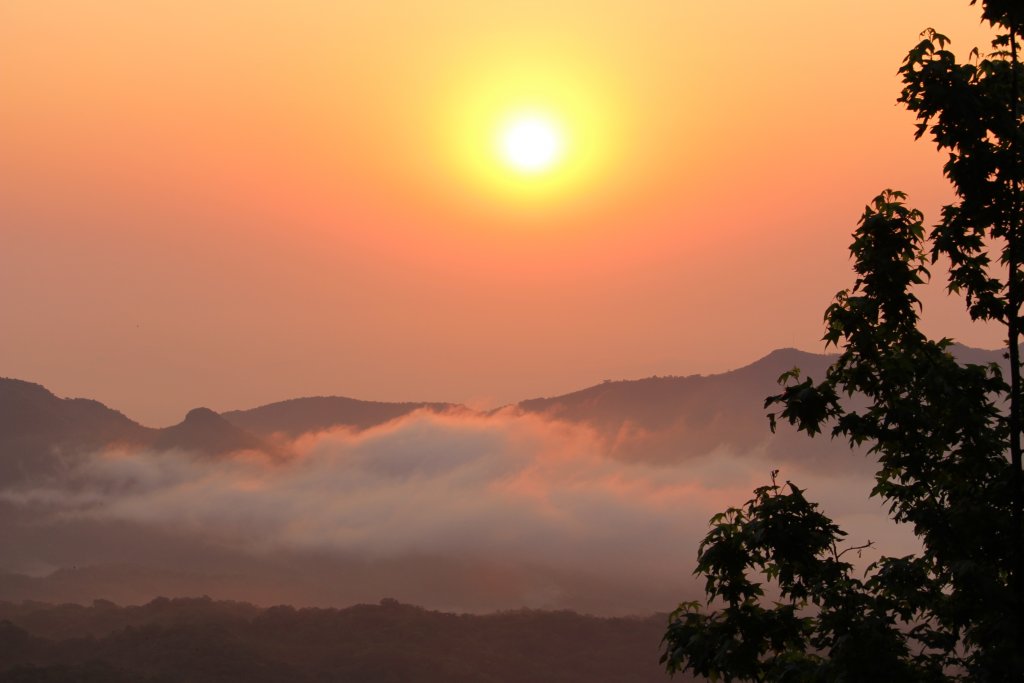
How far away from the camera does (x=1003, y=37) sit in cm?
2883

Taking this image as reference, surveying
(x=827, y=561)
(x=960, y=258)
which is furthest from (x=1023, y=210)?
(x=827, y=561)

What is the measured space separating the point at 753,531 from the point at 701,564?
4.64 ft

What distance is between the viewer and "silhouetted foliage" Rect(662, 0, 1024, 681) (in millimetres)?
27453

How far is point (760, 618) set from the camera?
28.1m

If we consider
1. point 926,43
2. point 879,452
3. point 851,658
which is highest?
point 926,43

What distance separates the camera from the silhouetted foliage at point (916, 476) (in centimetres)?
2745

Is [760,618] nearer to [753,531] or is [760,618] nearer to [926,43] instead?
[753,531]

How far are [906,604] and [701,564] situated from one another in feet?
19.4

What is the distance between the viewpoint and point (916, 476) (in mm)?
29859

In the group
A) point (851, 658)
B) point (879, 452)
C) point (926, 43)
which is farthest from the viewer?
point (879, 452)

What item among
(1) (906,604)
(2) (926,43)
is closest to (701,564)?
(1) (906,604)

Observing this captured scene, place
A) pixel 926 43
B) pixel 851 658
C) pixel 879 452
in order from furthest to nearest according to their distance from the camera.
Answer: pixel 879 452 → pixel 926 43 → pixel 851 658

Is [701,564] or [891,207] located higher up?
[891,207]

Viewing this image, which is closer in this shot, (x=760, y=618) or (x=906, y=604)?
(x=760, y=618)
